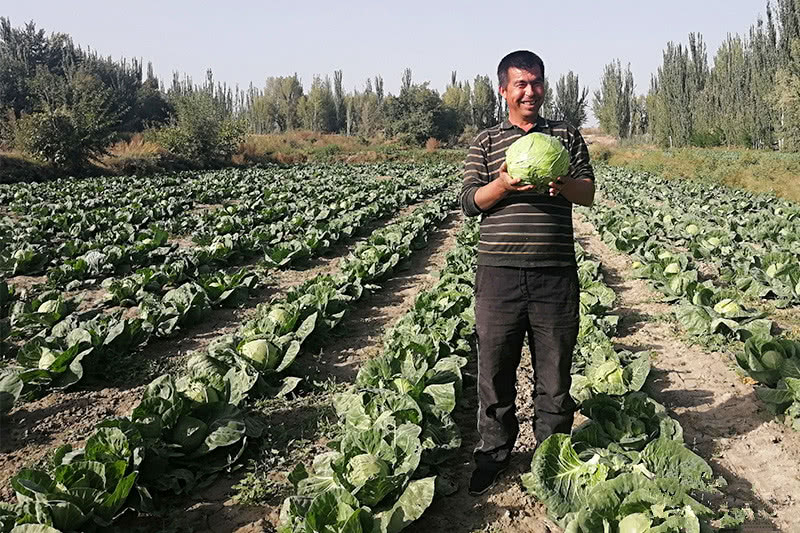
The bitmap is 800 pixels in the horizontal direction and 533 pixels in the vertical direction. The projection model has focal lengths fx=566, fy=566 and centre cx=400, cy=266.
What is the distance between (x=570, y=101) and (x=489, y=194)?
79.0 metres

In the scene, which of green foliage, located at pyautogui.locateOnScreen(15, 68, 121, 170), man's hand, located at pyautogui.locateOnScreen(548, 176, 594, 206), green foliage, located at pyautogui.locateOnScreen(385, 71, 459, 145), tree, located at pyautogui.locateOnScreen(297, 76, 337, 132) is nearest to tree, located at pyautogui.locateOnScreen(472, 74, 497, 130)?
→ green foliage, located at pyautogui.locateOnScreen(385, 71, 459, 145)

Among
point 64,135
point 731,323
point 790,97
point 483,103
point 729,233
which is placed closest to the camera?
point 731,323

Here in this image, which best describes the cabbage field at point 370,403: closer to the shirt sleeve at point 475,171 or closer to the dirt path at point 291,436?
the dirt path at point 291,436

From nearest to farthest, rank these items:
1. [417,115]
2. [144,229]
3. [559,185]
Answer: [559,185], [144,229], [417,115]

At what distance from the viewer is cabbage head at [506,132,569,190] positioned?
9.07ft

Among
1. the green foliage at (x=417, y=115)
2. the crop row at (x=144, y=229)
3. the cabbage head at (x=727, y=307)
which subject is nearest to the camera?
the cabbage head at (x=727, y=307)

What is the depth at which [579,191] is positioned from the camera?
2.96 metres

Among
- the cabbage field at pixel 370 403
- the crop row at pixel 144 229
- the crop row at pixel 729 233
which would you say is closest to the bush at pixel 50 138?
the crop row at pixel 144 229

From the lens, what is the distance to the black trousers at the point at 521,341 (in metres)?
3.14

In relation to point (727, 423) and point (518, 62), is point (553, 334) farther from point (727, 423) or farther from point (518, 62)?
point (727, 423)

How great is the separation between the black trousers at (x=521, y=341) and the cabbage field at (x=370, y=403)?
273 millimetres

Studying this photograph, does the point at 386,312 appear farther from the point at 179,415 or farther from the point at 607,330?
the point at 179,415

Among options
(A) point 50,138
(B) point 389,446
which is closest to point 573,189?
(B) point 389,446

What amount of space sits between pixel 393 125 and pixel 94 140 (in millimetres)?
37581
